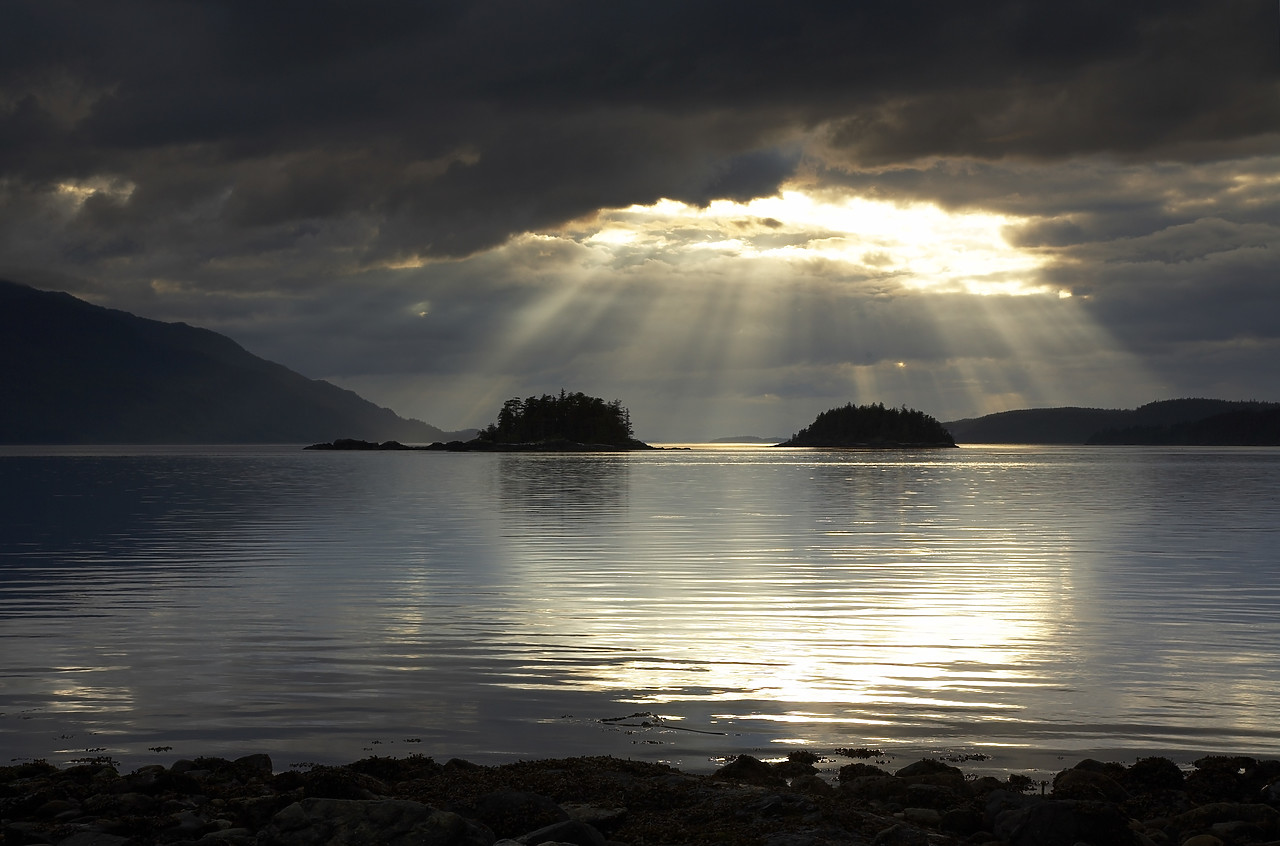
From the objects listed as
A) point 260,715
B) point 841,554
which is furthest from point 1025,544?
point 260,715

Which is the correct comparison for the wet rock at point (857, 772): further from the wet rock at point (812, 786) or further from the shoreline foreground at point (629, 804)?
the wet rock at point (812, 786)

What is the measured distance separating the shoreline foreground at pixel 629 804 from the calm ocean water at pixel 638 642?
1.27 metres

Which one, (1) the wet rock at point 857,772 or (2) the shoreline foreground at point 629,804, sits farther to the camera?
(1) the wet rock at point 857,772

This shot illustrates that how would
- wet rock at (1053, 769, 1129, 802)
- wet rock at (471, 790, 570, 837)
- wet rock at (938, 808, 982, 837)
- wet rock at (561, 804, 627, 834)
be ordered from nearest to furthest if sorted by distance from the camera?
wet rock at (471, 790, 570, 837)
wet rock at (561, 804, 627, 834)
wet rock at (938, 808, 982, 837)
wet rock at (1053, 769, 1129, 802)

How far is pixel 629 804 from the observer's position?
464 inches

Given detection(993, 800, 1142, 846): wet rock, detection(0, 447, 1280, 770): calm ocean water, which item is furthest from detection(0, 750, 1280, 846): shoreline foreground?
detection(0, 447, 1280, 770): calm ocean water

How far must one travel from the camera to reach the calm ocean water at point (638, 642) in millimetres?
15328

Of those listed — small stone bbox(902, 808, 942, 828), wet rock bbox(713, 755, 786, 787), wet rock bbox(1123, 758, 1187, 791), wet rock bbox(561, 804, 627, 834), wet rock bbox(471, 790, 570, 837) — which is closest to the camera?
Result: wet rock bbox(471, 790, 570, 837)

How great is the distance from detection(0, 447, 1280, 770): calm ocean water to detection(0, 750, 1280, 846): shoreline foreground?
50.1 inches

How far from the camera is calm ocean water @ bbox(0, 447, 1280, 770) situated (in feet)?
50.3

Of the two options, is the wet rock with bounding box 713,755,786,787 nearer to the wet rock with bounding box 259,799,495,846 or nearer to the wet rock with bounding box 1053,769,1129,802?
the wet rock with bounding box 1053,769,1129,802

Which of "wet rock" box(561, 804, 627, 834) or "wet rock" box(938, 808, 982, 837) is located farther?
"wet rock" box(938, 808, 982, 837)

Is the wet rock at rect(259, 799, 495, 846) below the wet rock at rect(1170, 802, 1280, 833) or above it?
above

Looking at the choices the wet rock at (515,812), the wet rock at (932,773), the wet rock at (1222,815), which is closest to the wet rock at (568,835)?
the wet rock at (515,812)
